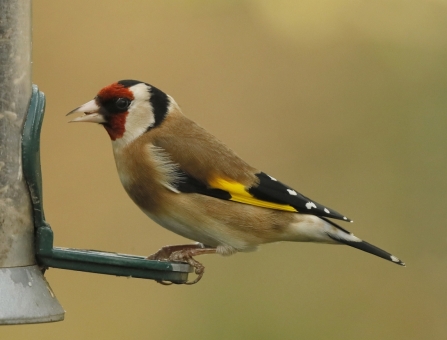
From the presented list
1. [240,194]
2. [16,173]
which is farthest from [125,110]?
[16,173]

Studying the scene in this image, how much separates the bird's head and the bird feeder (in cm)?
51

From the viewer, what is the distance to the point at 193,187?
4.78 metres

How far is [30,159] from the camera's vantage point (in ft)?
13.7

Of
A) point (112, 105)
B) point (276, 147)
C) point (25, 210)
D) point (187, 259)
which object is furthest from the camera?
point (276, 147)

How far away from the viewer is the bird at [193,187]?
15.5 ft

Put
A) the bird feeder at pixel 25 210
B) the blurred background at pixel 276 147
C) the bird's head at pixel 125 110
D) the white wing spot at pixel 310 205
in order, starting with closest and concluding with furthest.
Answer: the bird feeder at pixel 25 210
the bird's head at pixel 125 110
the white wing spot at pixel 310 205
the blurred background at pixel 276 147

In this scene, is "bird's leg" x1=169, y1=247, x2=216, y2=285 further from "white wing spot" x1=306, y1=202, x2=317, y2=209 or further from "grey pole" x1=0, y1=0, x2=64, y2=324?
"grey pole" x1=0, y1=0, x2=64, y2=324

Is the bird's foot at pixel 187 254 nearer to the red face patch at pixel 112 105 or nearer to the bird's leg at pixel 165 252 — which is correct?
the bird's leg at pixel 165 252

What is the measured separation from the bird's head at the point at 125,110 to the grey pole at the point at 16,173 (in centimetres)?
50

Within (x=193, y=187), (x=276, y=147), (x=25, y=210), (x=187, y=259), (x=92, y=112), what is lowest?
(x=25, y=210)

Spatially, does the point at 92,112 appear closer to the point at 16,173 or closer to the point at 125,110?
the point at 125,110

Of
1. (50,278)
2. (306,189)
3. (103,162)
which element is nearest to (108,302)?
(50,278)

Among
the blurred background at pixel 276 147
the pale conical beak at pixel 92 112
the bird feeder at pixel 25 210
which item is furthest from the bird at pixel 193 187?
the blurred background at pixel 276 147

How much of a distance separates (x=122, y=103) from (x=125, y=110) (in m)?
0.04
